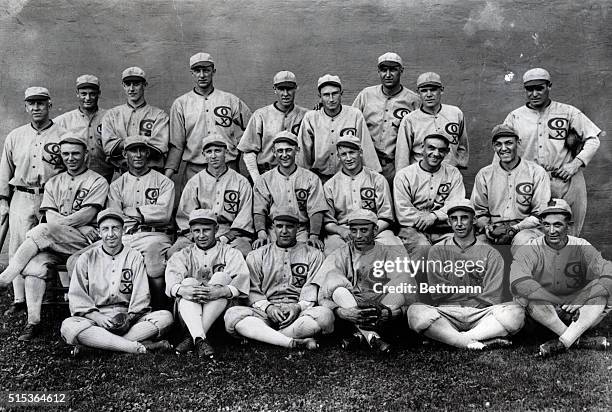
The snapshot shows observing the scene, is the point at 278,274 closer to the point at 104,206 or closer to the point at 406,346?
the point at 406,346

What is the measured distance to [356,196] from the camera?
701cm

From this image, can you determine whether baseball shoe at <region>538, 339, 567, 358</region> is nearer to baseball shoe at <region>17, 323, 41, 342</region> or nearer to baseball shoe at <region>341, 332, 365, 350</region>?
baseball shoe at <region>341, 332, 365, 350</region>

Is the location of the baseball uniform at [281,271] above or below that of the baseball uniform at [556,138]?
below

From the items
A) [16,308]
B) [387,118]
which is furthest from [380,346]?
[16,308]

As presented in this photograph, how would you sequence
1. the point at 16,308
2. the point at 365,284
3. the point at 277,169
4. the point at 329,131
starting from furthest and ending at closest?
the point at 329,131 → the point at 277,169 → the point at 16,308 → the point at 365,284

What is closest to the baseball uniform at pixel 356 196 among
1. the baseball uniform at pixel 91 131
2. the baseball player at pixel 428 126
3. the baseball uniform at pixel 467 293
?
the baseball player at pixel 428 126

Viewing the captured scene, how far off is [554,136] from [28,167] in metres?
5.22

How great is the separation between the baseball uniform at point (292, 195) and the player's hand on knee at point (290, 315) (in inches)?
41.2

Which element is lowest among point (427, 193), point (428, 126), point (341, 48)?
point (427, 193)

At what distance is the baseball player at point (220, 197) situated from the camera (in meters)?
7.04

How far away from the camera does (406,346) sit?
6.03 meters

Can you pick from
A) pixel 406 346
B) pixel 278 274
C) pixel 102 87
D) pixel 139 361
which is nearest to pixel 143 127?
pixel 102 87

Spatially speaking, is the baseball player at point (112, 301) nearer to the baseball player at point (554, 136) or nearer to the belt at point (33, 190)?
the belt at point (33, 190)

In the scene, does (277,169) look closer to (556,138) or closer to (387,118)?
(387,118)
